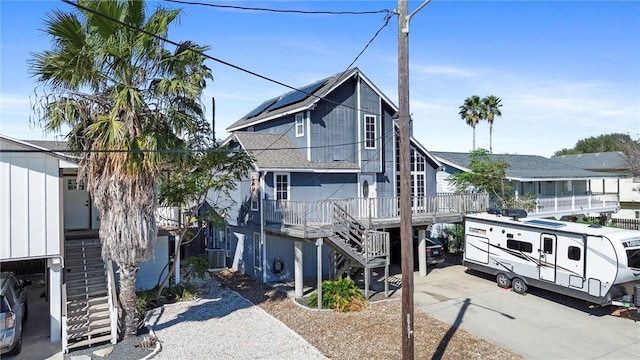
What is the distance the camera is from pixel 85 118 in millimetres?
9820

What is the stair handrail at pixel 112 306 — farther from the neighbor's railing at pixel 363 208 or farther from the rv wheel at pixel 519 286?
the rv wheel at pixel 519 286

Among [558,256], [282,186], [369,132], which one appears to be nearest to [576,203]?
[558,256]

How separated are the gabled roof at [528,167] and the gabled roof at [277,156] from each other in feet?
34.7

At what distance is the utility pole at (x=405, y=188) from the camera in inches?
312

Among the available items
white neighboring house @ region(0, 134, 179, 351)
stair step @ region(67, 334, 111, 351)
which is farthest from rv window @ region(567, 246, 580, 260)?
white neighboring house @ region(0, 134, 179, 351)

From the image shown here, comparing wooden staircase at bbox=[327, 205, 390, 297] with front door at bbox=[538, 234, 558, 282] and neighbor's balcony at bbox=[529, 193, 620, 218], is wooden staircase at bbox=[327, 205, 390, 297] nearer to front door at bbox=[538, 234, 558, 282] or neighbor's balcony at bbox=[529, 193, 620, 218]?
front door at bbox=[538, 234, 558, 282]

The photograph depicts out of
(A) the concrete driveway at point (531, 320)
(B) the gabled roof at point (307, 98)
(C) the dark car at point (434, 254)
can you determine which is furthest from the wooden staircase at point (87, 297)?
(C) the dark car at point (434, 254)

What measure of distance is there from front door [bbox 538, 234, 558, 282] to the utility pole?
8714mm

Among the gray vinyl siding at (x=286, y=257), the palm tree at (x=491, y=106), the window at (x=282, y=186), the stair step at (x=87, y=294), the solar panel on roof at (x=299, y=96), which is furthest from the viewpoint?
the palm tree at (x=491, y=106)

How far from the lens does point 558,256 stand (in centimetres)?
1380

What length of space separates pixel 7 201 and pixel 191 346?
583 cm

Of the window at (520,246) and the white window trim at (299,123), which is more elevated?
the white window trim at (299,123)

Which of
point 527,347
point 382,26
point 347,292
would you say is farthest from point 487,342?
point 382,26

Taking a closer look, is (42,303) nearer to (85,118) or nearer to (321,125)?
(85,118)
